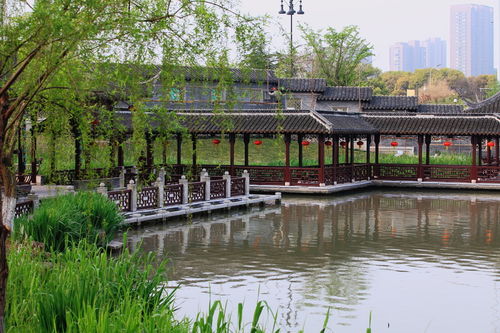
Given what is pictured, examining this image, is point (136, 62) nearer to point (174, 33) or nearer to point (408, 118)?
point (174, 33)

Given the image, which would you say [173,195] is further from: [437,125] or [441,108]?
[441,108]

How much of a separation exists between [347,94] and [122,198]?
91.1ft

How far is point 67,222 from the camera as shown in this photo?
472 inches

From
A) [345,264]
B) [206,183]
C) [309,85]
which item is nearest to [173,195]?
[206,183]

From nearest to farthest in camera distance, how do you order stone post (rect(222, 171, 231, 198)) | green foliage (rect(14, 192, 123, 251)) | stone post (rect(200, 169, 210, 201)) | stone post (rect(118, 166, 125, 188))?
1. green foliage (rect(14, 192, 123, 251))
2. stone post (rect(200, 169, 210, 201))
3. stone post (rect(222, 171, 231, 198))
4. stone post (rect(118, 166, 125, 188))

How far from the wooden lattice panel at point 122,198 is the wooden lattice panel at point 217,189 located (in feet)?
12.0

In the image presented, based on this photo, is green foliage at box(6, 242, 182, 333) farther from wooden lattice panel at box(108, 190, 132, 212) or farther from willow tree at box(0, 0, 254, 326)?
wooden lattice panel at box(108, 190, 132, 212)

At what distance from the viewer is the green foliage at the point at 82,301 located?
5316 millimetres

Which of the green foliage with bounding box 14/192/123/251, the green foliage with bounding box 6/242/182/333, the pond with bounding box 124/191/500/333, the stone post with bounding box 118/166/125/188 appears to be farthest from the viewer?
the stone post with bounding box 118/166/125/188

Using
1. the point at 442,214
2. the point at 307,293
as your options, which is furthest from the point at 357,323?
the point at 442,214

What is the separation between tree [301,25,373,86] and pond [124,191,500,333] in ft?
98.1

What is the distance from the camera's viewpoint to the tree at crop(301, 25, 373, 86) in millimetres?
49969

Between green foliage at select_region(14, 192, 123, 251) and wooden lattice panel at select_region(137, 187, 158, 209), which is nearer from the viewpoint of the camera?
green foliage at select_region(14, 192, 123, 251)

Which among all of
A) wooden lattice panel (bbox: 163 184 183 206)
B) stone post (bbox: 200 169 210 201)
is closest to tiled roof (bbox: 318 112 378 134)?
stone post (bbox: 200 169 210 201)
